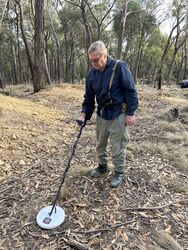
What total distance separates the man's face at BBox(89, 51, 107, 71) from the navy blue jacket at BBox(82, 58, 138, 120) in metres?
0.08

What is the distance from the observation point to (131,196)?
3.51 meters

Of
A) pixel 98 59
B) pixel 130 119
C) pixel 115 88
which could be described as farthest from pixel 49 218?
pixel 98 59

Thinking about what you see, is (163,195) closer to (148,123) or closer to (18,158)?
(18,158)

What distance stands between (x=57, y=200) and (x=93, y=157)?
1.43m

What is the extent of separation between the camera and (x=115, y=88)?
3.21 metres

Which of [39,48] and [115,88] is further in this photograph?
[39,48]

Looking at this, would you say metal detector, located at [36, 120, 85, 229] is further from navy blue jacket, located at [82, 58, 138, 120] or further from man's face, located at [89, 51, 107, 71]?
man's face, located at [89, 51, 107, 71]

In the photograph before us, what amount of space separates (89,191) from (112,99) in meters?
1.19

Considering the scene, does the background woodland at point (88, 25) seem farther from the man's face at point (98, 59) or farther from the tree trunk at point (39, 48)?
the man's face at point (98, 59)

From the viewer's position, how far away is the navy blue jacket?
316cm

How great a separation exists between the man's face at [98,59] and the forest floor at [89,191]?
1500 millimetres

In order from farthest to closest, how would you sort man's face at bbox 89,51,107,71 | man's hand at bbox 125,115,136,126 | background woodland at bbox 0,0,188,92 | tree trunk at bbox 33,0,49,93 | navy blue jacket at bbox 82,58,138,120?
background woodland at bbox 0,0,188,92 < tree trunk at bbox 33,0,49,93 < man's hand at bbox 125,115,136,126 < navy blue jacket at bbox 82,58,138,120 < man's face at bbox 89,51,107,71

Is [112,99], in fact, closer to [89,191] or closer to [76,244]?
[89,191]

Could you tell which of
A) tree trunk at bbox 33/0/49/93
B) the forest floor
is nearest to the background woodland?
tree trunk at bbox 33/0/49/93
